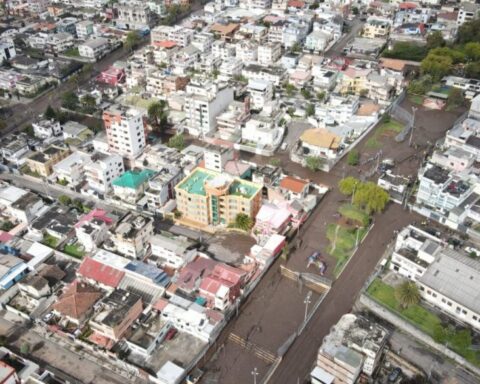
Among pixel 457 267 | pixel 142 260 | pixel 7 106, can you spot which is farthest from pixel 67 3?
pixel 457 267

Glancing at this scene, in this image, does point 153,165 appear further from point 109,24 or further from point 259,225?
point 109,24

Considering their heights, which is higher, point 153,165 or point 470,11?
point 470,11

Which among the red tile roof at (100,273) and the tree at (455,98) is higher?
the tree at (455,98)

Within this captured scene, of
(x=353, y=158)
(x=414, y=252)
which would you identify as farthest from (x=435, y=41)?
(x=414, y=252)

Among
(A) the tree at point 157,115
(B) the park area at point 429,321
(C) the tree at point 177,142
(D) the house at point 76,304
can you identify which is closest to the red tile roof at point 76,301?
(D) the house at point 76,304

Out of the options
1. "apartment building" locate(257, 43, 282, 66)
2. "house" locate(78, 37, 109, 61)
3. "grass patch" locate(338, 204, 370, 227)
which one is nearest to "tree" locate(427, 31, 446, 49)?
"apartment building" locate(257, 43, 282, 66)

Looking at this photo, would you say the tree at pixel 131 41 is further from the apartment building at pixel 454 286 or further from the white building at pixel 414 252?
the apartment building at pixel 454 286

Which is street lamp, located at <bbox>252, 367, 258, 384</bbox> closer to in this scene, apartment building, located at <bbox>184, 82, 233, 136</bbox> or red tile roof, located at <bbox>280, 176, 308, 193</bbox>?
red tile roof, located at <bbox>280, 176, 308, 193</bbox>

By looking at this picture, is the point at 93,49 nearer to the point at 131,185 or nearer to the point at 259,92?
the point at 259,92
